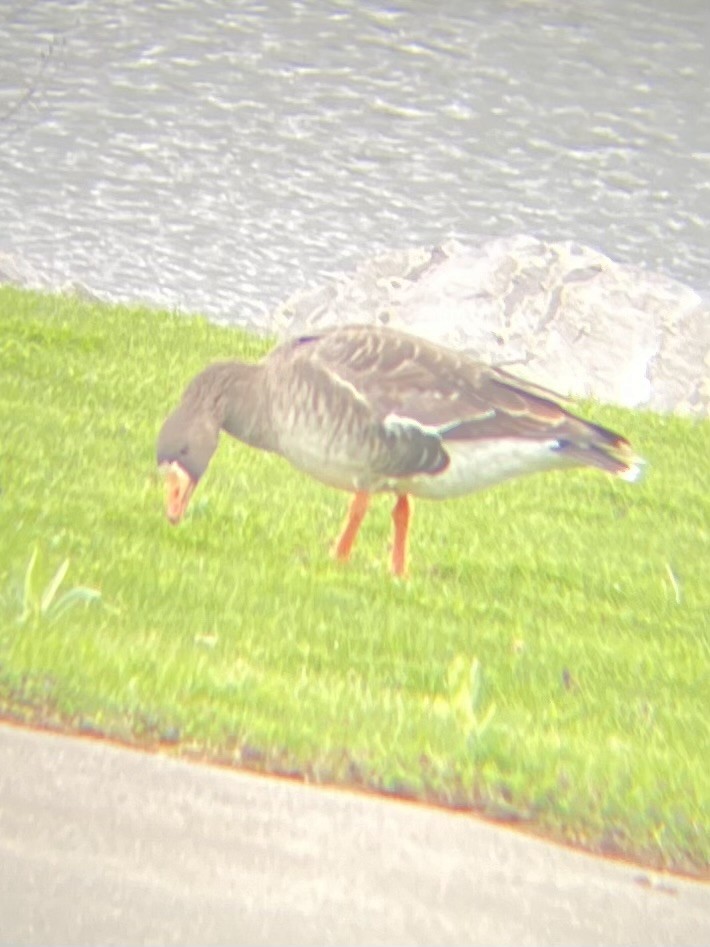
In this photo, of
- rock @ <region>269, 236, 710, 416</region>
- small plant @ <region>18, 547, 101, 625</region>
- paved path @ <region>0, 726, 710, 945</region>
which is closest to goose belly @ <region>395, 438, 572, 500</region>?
small plant @ <region>18, 547, 101, 625</region>

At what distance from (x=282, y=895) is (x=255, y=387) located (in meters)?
4.07

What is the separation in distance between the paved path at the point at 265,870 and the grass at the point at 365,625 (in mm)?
450

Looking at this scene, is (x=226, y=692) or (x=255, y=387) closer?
(x=226, y=692)

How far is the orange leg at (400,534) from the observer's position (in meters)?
8.37

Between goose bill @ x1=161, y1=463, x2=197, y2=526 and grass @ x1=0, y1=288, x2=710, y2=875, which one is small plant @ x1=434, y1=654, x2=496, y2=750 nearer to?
grass @ x1=0, y1=288, x2=710, y2=875

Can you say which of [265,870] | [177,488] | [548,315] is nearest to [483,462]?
[177,488]

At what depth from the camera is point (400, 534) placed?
8.38 metres

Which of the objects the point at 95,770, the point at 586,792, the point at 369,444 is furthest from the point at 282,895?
the point at 369,444

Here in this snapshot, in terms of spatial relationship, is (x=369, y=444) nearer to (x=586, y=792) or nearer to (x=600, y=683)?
(x=600, y=683)

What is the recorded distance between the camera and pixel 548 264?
15344 mm

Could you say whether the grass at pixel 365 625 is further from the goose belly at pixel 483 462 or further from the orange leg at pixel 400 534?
the goose belly at pixel 483 462

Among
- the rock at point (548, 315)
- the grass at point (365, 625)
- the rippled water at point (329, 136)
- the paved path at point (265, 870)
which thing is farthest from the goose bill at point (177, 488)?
the rippled water at point (329, 136)

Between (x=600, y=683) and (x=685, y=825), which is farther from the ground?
(x=685, y=825)

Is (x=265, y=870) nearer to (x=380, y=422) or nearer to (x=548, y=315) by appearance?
(x=380, y=422)
